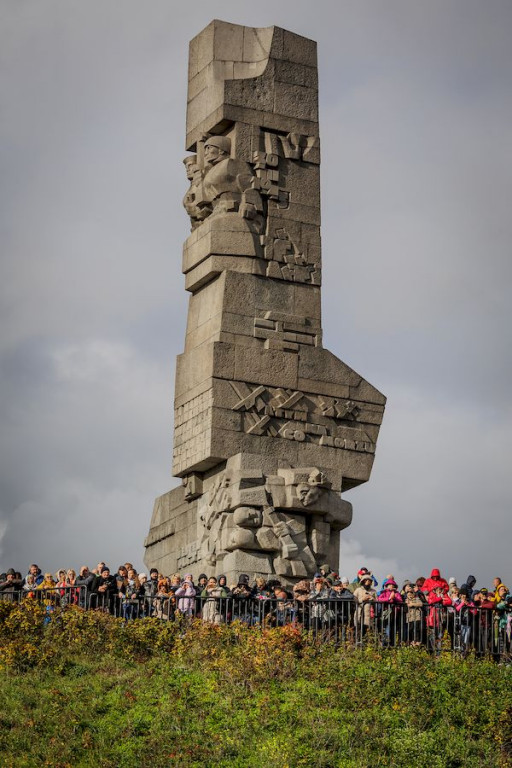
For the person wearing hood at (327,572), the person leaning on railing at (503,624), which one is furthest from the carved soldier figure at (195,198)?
the person leaning on railing at (503,624)

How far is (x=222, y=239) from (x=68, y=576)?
6.83 metres

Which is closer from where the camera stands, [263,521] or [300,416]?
[263,521]

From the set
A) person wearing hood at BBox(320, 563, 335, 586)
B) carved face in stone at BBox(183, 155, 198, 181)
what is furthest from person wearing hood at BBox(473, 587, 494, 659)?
carved face in stone at BBox(183, 155, 198, 181)

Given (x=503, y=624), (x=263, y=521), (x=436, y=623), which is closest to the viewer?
(x=436, y=623)

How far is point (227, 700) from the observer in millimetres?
24328

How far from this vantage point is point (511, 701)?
2461 cm

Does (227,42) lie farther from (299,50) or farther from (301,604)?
(301,604)

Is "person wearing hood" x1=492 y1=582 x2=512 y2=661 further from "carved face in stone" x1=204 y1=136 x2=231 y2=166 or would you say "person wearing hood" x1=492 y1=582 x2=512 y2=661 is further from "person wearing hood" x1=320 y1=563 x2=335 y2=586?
"carved face in stone" x1=204 y1=136 x2=231 y2=166

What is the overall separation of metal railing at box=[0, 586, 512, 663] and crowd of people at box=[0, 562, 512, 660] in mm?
14

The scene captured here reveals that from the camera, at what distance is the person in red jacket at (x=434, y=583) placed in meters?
27.8

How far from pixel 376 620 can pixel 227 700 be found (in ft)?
11.2

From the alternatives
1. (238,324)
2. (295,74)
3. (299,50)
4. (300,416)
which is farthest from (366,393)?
(299,50)

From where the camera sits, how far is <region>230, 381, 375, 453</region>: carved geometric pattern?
31.6 m

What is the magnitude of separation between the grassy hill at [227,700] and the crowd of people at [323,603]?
0.84 metres
